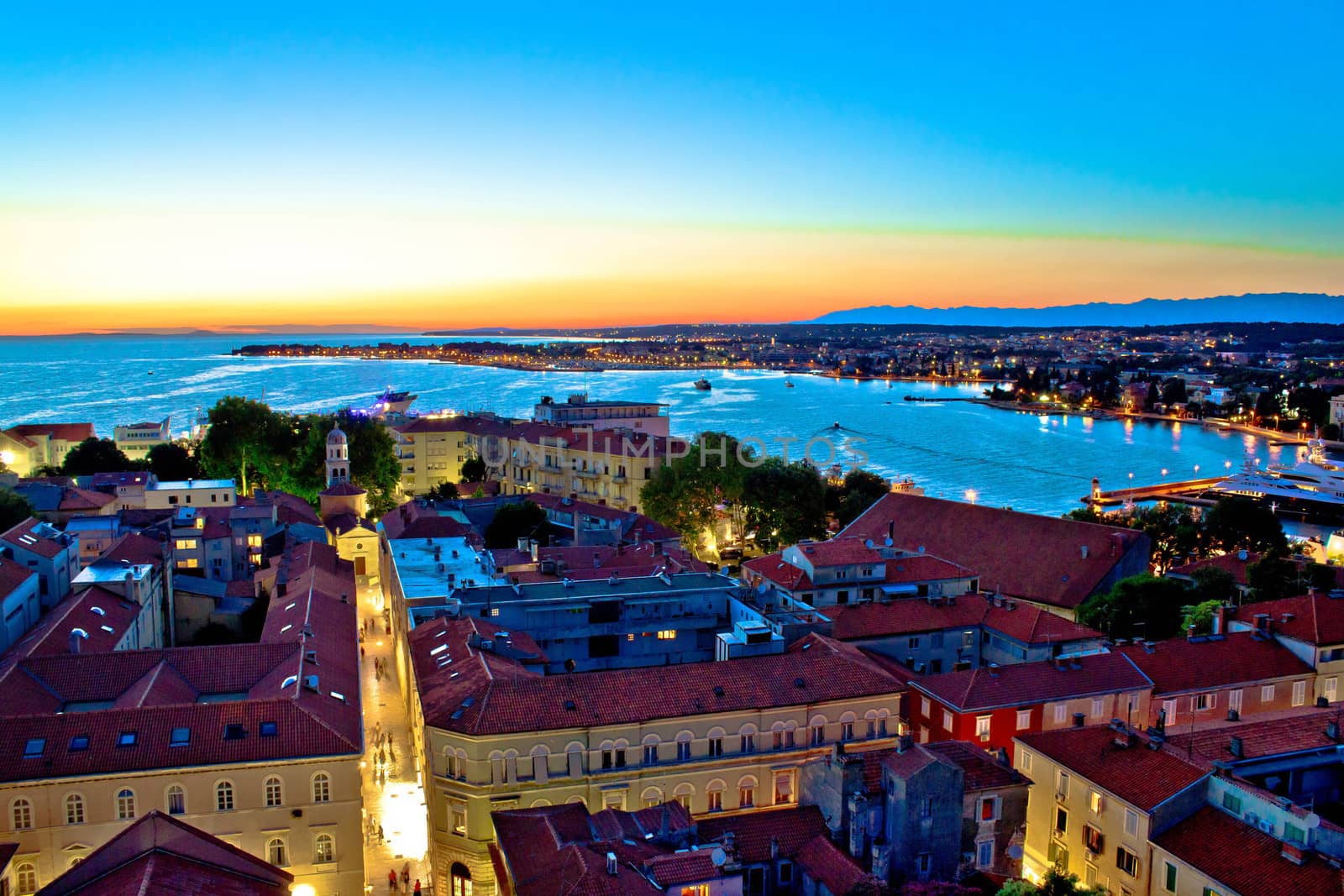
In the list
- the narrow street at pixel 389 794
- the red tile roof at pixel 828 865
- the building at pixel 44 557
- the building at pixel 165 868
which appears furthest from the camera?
the building at pixel 44 557

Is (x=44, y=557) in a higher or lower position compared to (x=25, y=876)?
higher

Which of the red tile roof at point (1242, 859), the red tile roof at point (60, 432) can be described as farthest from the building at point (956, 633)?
the red tile roof at point (60, 432)

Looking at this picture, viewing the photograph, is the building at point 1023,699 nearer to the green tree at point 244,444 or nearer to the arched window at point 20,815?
the arched window at point 20,815

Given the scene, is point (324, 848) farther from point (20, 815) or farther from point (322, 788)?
point (20, 815)

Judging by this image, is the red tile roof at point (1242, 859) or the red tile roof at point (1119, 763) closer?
the red tile roof at point (1242, 859)

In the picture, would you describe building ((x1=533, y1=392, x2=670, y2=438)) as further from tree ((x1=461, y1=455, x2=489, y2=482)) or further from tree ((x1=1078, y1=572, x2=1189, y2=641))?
tree ((x1=1078, y1=572, x2=1189, y2=641))

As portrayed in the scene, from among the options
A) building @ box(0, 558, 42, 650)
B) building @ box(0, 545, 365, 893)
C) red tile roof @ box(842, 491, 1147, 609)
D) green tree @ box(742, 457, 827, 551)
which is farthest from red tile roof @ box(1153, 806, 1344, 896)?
building @ box(0, 558, 42, 650)

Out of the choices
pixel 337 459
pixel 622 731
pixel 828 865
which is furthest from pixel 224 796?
pixel 337 459
